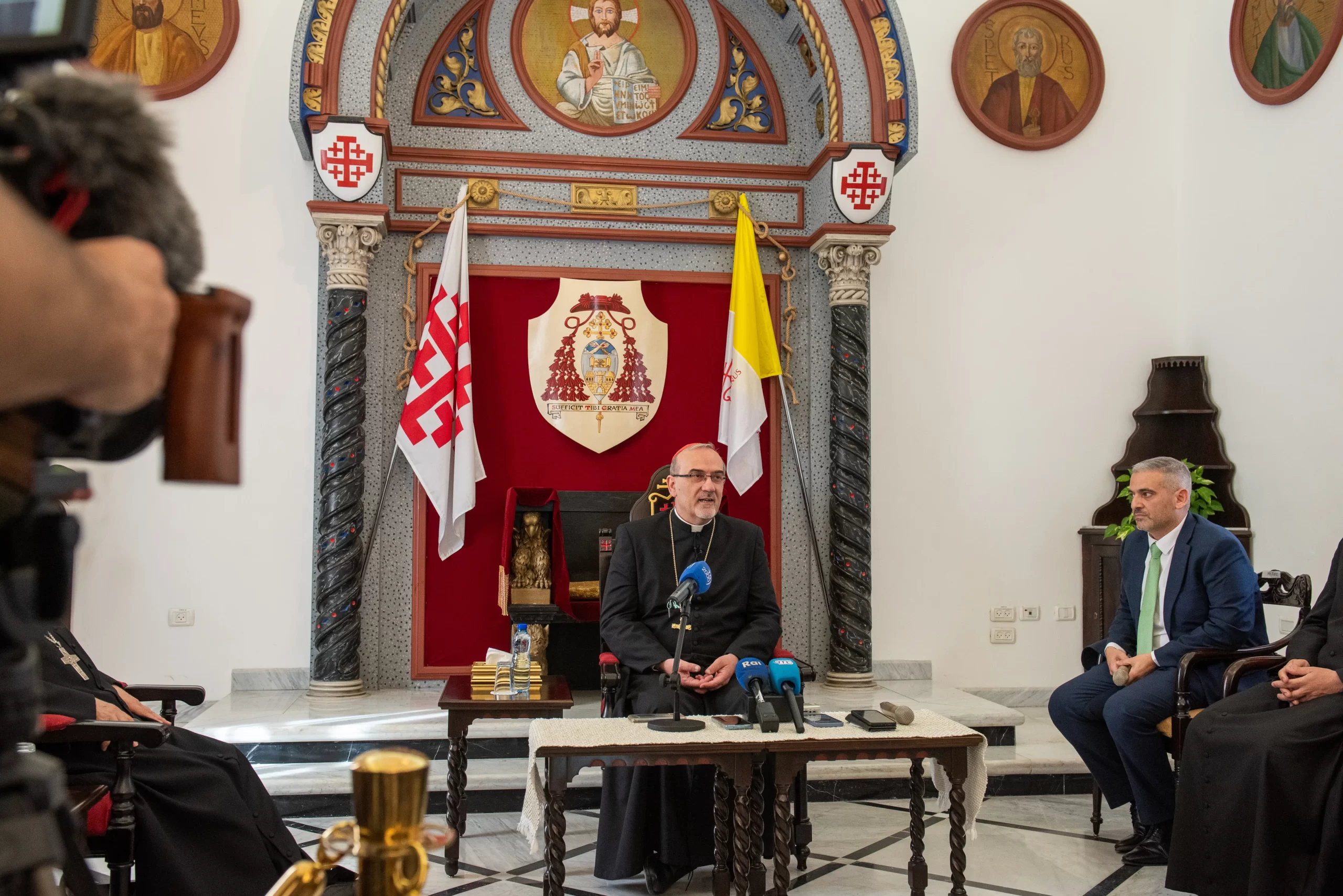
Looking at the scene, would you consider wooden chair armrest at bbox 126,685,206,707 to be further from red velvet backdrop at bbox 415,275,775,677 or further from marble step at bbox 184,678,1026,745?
red velvet backdrop at bbox 415,275,775,677

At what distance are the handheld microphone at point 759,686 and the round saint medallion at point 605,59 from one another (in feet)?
13.1

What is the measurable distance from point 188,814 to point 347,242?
11.8 feet

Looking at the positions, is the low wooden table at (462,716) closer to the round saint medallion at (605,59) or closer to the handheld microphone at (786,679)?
the handheld microphone at (786,679)

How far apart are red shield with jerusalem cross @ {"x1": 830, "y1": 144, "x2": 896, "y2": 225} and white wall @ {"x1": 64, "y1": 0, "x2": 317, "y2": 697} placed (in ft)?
10.00

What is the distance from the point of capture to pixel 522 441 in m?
6.51

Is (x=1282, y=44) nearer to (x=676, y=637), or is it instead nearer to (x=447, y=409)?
(x=676, y=637)

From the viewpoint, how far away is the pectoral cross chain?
3498 millimetres

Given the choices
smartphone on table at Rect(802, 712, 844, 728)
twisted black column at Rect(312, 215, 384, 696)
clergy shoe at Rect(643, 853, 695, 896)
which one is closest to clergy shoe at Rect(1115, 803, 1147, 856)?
smartphone on table at Rect(802, 712, 844, 728)

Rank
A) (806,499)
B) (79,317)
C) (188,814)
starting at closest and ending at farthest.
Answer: (79,317), (188,814), (806,499)

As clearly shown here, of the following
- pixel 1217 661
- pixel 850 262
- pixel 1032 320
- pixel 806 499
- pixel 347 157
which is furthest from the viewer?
pixel 1032 320

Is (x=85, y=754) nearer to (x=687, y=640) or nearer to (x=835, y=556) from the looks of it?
(x=687, y=640)

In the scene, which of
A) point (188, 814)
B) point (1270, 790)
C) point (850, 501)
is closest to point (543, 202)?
point (850, 501)

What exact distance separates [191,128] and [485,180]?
65.6 inches

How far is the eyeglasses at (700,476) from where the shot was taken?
4.49 meters
